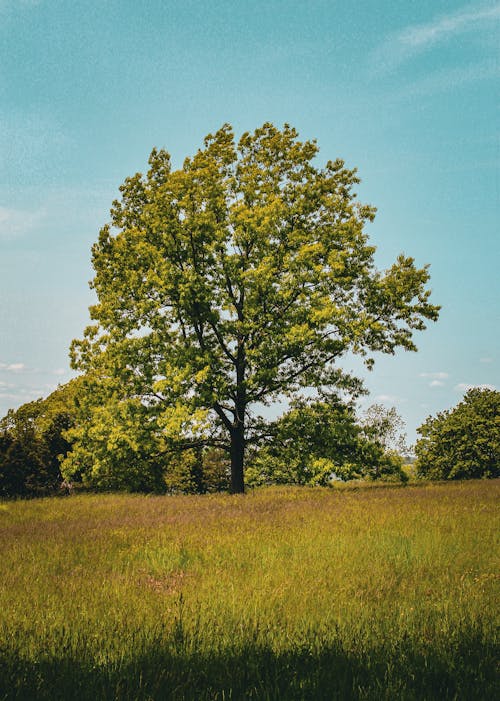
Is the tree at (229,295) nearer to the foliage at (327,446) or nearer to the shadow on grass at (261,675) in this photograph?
the foliage at (327,446)

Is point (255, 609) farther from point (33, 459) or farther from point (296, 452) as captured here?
point (33, 459)

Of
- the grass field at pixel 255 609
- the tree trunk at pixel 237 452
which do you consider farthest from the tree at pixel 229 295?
the grass field at pixel 255 609

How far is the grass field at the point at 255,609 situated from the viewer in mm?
3523

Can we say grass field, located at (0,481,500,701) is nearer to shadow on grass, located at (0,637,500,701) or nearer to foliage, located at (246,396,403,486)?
shadow on grass, located at (0,637,500,701)

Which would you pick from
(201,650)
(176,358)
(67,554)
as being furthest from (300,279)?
(201,650)

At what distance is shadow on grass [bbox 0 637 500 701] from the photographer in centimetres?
332

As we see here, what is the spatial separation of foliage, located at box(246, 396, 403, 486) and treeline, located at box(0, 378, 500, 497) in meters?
0.04

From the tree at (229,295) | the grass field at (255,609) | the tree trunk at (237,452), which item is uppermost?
the tree at (229,295)

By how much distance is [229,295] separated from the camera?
19.4 meters

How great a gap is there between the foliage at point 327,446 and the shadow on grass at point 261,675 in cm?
1400

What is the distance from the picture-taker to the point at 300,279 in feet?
59.8

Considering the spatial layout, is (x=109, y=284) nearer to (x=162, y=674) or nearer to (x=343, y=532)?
(x=343, y=532)

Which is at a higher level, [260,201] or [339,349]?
[260,201]

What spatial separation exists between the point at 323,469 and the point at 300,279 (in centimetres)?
675
